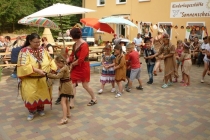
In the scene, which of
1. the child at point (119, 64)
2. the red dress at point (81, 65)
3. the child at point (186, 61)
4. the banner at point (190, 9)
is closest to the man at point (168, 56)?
the child at point (186, 61)

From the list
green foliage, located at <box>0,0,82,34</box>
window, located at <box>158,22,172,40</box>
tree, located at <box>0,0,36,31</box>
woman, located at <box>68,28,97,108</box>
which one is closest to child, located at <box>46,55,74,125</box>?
woman, located at <box>68,28,97,108</box>

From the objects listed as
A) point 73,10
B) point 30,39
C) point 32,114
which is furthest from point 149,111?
point 73,10

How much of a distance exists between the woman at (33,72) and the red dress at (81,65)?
485 mm

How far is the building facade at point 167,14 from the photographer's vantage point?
37.6 ft

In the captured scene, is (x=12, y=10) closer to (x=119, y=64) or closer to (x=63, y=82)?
(x=119, y=64)

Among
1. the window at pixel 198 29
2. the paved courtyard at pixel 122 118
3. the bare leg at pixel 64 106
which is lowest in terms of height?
the paved courtyard at pixel 122 118

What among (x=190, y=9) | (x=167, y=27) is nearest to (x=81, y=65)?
(x=190, y=9)

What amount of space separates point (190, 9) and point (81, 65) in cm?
979

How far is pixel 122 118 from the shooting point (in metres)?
4.16

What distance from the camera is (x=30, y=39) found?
12.6 ft

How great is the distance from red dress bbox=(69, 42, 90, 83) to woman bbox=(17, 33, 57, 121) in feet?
1.59

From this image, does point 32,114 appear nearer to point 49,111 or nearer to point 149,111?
point 49,111

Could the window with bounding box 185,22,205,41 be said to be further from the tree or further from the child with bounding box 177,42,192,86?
the tree

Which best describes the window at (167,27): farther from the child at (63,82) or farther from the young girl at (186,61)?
the child at (63,82)
